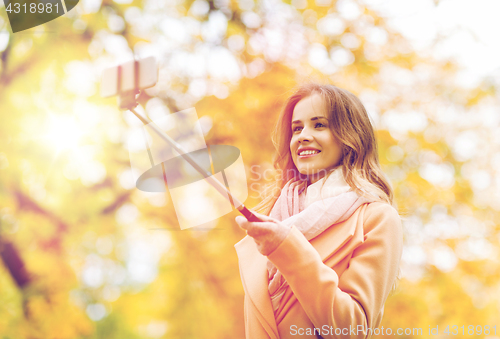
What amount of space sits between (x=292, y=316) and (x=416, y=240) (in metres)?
2.31

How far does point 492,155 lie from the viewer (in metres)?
3.06

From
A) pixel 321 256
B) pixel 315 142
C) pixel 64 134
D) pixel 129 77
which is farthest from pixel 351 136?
pixel 64 134

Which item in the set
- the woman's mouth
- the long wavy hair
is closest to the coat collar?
the long wavy hair

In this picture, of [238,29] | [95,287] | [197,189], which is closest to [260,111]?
[238,29]

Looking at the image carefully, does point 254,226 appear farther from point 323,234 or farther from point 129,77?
point 129,77

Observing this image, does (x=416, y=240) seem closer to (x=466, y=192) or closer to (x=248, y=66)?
(x=466, y=192)

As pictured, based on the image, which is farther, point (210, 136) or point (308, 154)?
point (210, 136)

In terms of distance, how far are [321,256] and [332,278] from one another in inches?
5.7

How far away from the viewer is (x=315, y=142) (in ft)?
4.05

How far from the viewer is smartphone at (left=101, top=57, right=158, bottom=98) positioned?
35.4 inches

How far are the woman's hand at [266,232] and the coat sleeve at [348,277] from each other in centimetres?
2

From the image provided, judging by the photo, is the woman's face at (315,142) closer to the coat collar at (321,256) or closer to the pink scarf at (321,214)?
the pink scarf at (321,214)

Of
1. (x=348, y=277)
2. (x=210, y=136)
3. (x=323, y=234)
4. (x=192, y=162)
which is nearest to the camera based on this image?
(x=192, y=162)

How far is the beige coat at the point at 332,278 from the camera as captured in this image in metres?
0.95
